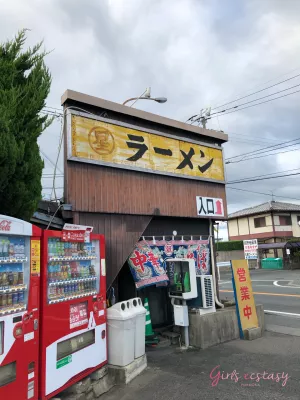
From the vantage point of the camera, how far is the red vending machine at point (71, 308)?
4.19 m

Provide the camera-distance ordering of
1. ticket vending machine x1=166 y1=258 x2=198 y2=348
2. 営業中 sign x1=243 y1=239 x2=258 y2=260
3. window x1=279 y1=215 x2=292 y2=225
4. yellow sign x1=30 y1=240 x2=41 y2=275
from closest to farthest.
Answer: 1. yellow sign x1=30 y1=240 x2=41 y2=275
2. ticket vending machine x1=166 y1=258 x2=198 y2=348
3. 営業中 sign x1=243 y1=239 x2=258 y2=260
4. window x1=279 y1=215 x2=292 y2=225

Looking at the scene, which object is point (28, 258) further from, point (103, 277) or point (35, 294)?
point (103, 277)

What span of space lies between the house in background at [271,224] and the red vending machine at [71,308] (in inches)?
1462

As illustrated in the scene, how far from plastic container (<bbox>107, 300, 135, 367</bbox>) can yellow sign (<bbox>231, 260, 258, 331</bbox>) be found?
11.6ft

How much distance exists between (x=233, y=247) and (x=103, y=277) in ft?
118

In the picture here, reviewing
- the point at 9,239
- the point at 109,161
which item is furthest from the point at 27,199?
the point at 109,161

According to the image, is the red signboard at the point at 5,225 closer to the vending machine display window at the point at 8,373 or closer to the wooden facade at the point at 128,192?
the vending machine display window at the point at 8,373

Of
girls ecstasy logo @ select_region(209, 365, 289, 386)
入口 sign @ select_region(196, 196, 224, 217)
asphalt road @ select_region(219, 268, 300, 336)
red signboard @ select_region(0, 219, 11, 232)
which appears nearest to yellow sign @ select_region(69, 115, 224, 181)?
入口 sign @ select_region(196, 196, 224, 217)

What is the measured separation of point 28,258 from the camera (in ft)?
13.1

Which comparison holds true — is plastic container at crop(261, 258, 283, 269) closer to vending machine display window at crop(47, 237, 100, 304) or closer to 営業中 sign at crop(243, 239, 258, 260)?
営業中 sign at crop(243, 239, 258, 260)

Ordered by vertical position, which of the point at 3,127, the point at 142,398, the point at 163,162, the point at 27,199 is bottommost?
the point at 142,398

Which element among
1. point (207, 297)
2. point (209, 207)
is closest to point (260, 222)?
point (209, 207)

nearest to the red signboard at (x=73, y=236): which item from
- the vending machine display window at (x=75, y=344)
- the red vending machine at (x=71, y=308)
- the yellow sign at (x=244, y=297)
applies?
the red vending machine at (x=71, y=308)

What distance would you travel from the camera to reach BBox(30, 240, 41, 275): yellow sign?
13.3 ft
